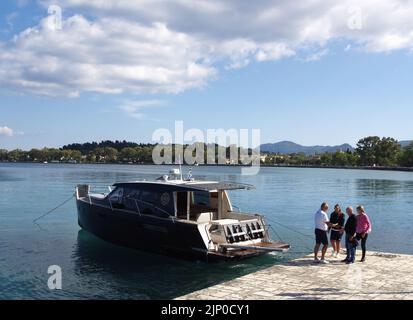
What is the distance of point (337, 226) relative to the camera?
16000mm

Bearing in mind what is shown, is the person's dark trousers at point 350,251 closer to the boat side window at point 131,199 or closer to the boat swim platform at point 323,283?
the boat swim platform at point 323,283

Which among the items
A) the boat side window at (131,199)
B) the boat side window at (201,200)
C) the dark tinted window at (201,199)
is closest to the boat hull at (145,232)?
the boat side window at (131,199)

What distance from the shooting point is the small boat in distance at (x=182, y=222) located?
17.6 meters

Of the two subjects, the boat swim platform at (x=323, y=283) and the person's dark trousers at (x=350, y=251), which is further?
the person's dark trousers at (x=350, y=251)

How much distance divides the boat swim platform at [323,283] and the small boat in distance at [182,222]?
263cm

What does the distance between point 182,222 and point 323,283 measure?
22.1 ft

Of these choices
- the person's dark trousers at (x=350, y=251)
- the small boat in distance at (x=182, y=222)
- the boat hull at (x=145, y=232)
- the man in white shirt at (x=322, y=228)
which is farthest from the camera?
the boat hull at (x=145, y=232)

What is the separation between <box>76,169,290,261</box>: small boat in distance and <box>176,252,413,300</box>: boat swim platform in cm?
263

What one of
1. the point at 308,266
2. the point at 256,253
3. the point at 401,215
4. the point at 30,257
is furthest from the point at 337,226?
the point at 401,215

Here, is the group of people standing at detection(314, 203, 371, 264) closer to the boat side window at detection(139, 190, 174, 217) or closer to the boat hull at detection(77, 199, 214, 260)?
the boat hull at detection(77, 199, 214, 260)

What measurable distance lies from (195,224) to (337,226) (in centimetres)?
510

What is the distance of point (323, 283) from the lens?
12773mm

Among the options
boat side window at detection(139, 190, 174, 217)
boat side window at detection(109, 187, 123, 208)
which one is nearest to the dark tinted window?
boat side window at detection(139, 190, 174, 217)

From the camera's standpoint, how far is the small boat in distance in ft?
57.6
